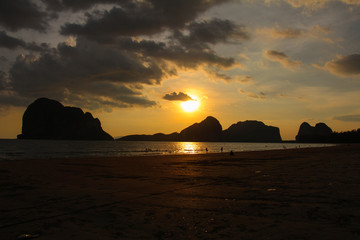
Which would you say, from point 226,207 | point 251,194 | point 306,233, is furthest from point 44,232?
point 251,194

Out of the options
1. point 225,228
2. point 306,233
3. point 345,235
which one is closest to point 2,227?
point 225,228

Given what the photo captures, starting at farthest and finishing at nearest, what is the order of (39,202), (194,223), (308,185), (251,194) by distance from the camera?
1. (308,185)
2. (251,194)
3. (39,202)
4. (194,223)

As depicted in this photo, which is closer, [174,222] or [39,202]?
[174,222]

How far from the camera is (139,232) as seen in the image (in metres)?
5.52

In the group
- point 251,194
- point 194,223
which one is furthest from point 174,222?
point 251,194

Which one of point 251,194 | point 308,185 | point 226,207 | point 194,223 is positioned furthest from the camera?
point 308,185

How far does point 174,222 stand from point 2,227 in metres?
3.66

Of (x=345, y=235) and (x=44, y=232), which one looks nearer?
(x=345, y=235)

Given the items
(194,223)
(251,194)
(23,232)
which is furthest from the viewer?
(251,194)

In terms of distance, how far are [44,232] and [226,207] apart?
4525 mm

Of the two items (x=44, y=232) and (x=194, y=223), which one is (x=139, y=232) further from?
(x=44, y=232)

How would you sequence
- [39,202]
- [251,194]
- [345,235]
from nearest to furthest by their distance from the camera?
1. [345,235]
2. [39,202]
3. [251,194]

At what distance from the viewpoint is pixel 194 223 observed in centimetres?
608

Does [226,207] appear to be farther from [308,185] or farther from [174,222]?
[308,185]
